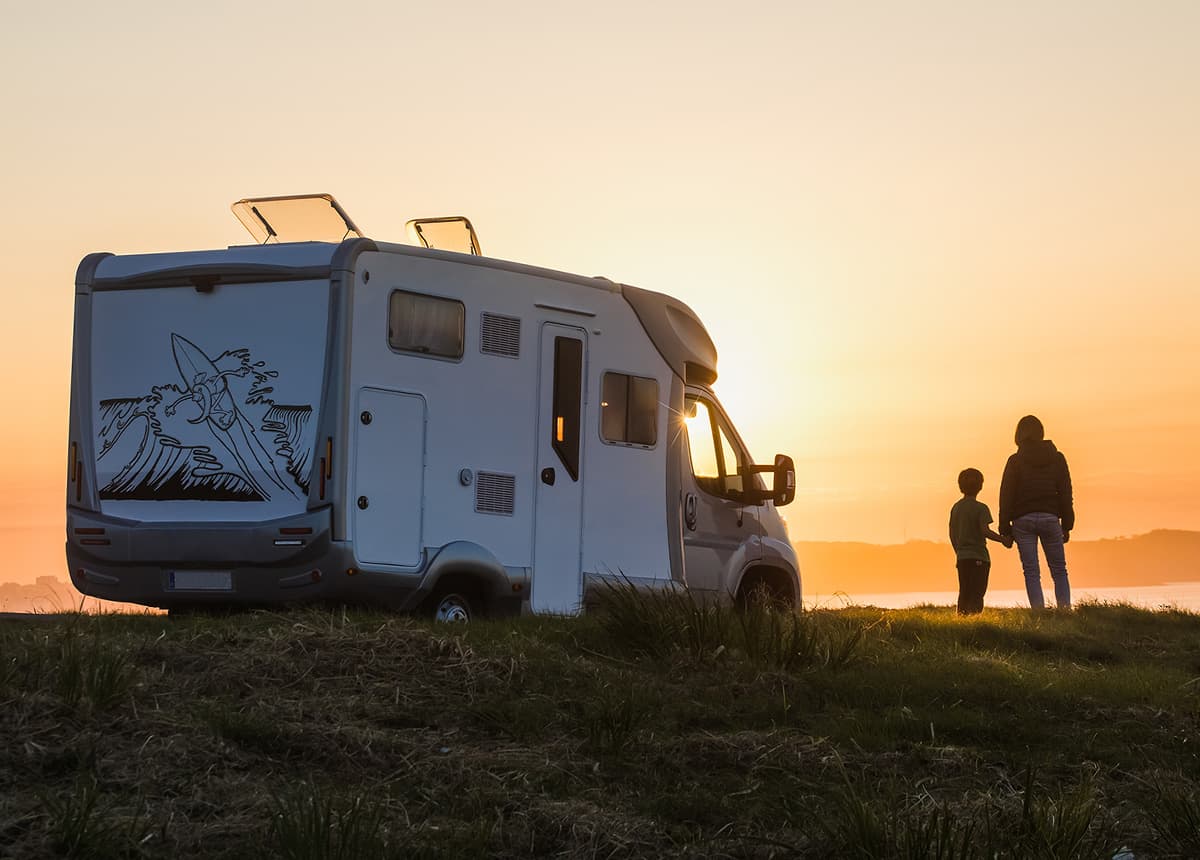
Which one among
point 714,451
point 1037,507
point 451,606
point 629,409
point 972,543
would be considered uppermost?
point 629,409

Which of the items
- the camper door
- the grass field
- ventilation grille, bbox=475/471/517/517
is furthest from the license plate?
the camper door

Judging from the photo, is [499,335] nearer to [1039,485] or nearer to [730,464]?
[730,464]

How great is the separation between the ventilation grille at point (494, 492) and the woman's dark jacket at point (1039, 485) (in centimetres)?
649

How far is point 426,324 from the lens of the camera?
10672 millimetres

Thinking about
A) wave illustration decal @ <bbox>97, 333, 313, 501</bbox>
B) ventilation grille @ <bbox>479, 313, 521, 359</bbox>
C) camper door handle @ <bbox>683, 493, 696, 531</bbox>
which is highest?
ventilation grille @ <bbox>479, 313, 521, 359</bbox>

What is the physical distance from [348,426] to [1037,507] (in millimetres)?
8017

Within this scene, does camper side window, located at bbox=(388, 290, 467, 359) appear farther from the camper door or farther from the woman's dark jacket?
the woman's dark jacket

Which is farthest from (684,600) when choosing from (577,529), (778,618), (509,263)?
(509,263)

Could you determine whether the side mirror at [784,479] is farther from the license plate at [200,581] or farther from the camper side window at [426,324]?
the license plate at [200,581]

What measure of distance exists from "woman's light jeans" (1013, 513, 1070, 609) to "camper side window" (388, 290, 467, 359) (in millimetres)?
7104

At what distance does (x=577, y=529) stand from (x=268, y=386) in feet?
8.88

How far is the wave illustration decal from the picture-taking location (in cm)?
1012

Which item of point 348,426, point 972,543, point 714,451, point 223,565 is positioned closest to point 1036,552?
point 972,543

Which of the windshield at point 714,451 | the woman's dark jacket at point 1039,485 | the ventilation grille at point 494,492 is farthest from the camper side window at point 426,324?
the woman's dark jacket at point 1039,485
